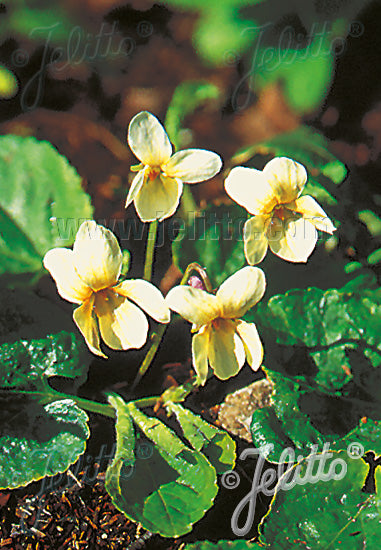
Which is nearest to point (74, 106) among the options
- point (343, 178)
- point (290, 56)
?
point (290, 56)

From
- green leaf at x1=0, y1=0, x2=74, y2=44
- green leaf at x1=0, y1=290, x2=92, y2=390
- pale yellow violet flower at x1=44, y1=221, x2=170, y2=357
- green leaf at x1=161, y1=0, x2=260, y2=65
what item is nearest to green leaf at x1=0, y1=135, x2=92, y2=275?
green leaf at x1=0, y1=290, x2=92, y2=390

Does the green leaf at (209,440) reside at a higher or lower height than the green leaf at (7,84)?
lower

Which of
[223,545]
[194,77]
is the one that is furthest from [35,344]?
[194,77]

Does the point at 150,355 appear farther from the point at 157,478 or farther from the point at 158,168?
the point at 158,168

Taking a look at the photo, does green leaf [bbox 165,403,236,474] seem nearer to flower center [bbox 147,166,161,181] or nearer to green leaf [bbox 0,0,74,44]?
flower center [bbox 147,166,161,181]

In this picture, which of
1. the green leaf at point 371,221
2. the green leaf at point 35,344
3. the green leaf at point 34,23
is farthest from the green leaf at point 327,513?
the green leaf at point 34,23

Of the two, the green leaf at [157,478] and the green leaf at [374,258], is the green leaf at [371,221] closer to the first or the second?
the green leaf at [374,258]

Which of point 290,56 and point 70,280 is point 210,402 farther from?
point 290,56
